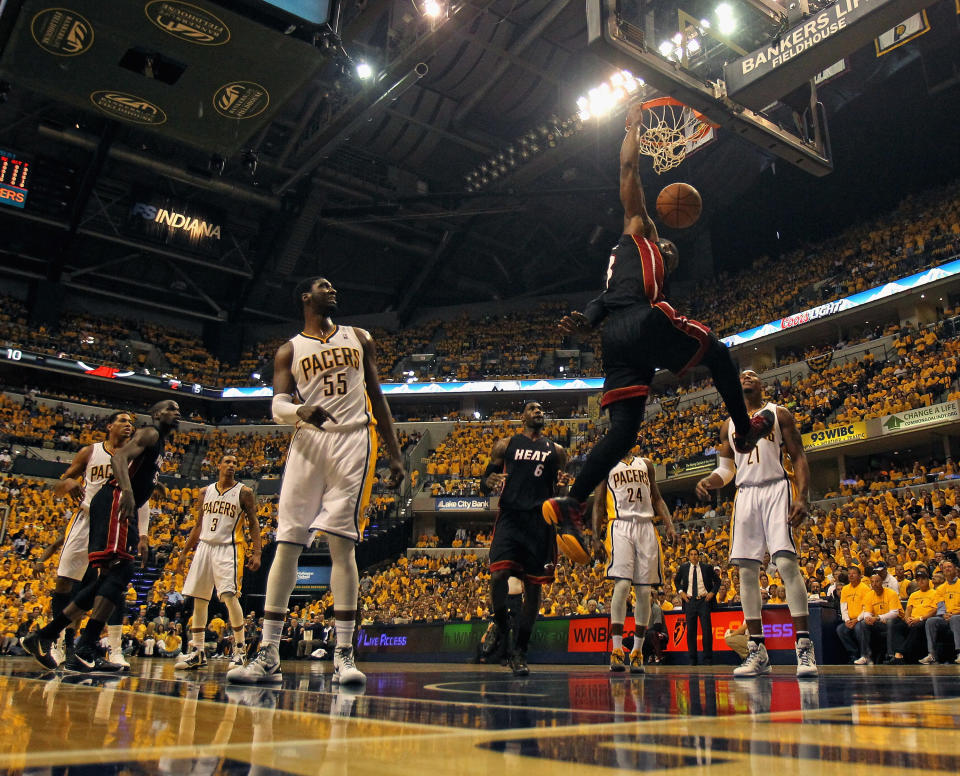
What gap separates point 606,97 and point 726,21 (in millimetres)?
14621

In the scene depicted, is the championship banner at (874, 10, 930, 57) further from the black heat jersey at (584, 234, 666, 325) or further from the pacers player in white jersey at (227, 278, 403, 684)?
the pacers player in white jersey at (227, 278, 403, 684)

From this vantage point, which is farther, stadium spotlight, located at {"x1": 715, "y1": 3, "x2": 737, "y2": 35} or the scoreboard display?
the scoreboard display

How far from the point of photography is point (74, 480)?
5961 mm

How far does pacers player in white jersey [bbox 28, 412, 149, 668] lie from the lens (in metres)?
5.86

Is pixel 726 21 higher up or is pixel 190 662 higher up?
pixel 726 21

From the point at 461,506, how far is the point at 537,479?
21286 mm

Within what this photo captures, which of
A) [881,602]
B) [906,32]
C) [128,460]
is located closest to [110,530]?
[128,460]

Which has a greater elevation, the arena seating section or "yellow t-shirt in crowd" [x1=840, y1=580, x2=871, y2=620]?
the arena seating section

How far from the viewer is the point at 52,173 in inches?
1163

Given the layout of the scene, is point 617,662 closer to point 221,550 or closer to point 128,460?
point 221,550

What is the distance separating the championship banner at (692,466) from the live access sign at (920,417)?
15.7 ft

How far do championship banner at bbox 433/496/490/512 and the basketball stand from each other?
2213 cm

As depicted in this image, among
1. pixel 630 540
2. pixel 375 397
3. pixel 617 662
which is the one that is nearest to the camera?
pixel 375 397

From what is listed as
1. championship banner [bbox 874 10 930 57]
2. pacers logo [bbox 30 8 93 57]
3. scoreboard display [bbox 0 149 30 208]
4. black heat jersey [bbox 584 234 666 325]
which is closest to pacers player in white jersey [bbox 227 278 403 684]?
black heat jersey [bbox 584 234 666 325]
